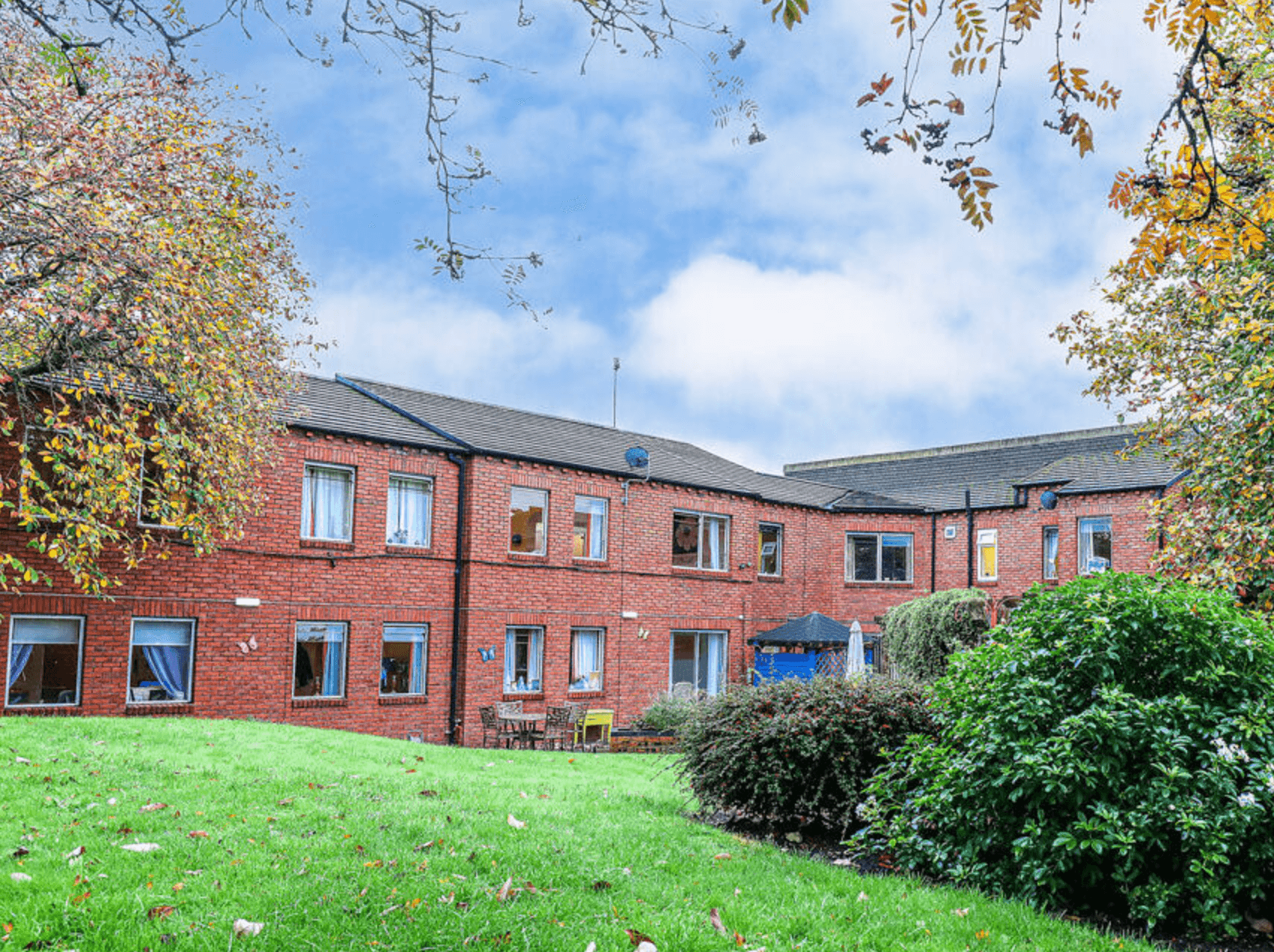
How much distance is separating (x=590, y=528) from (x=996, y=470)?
16.5 meters

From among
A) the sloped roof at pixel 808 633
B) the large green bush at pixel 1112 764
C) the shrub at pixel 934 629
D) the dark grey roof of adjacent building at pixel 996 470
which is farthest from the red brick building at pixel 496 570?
the large green bush at pixel 1112 764

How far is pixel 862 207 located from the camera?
605 cm

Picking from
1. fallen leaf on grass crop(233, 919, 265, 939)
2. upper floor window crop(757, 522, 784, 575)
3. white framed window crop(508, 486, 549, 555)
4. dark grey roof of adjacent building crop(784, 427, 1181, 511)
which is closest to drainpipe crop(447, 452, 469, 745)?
white framed window crop(508, 486, 549, 555)

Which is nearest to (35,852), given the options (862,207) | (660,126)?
(660,126)

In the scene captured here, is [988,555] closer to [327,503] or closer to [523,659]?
[523,659]

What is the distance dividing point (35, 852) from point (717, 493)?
69.4ft

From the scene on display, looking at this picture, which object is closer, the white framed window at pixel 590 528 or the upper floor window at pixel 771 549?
the white framed window at pixel 590 528

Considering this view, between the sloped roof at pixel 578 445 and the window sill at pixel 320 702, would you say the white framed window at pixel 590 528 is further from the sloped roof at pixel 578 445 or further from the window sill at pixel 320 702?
the window sill at pixel 320 702

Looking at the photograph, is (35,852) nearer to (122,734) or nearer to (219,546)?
(122,734)

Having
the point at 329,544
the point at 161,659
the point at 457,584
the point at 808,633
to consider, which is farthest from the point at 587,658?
the point at 161,659

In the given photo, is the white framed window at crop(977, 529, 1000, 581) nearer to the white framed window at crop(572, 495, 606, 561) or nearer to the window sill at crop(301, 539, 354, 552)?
the white framed window at crop(572, 495, 606, 561)

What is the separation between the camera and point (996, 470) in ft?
112

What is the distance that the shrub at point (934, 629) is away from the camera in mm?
23344

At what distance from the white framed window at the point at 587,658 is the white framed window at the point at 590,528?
177 centimetres
